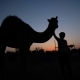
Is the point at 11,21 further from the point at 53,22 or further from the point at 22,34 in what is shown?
the point at 53,22

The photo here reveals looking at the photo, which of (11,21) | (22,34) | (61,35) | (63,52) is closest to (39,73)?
(63,52)

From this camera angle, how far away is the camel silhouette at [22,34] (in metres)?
6.59

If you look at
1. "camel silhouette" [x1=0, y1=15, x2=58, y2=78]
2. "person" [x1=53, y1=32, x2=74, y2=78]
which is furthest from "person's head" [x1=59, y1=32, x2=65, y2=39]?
"camel silhouette" [x1=0, y1=15, x2=58, y2=78]

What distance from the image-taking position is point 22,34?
6.78 metres

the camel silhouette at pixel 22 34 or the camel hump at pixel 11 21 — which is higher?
the camel hump at pixel 11 21

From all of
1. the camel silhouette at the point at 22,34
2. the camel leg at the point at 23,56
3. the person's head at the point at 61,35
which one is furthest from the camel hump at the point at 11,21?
the person's head at the point at 61,35

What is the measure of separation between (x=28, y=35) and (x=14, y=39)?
0.96 meters

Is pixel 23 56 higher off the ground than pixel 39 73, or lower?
higher

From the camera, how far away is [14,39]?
7398 millimetres

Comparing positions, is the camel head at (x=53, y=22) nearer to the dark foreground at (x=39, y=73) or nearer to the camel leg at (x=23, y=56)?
the camel leg at (x=23, y=56)

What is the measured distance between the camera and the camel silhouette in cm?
659

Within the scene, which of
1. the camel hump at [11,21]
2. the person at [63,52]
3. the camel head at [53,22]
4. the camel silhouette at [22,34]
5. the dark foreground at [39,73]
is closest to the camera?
the camel silhouette at [22,34]

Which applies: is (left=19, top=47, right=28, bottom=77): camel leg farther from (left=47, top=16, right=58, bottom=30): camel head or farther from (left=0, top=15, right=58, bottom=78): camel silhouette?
(left=47, top=16, right=58, bottom=30): camel head

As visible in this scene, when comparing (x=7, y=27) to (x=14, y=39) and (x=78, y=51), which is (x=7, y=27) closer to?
(x=14, y=39)
